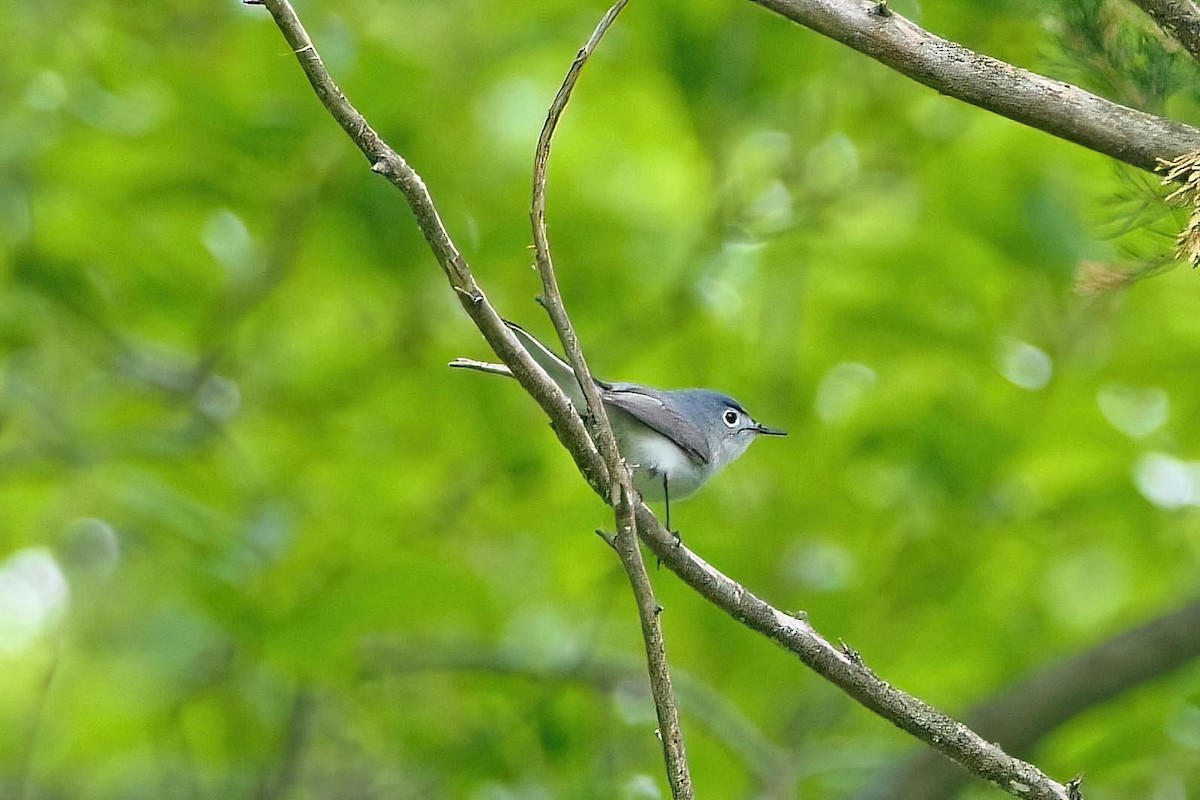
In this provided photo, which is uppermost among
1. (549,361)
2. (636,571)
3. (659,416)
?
(659,416)

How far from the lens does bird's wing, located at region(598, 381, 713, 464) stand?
356 cm

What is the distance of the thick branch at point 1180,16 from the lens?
6.06ft

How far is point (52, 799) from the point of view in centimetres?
557

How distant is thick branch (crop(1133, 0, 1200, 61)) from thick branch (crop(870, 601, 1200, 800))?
247cm

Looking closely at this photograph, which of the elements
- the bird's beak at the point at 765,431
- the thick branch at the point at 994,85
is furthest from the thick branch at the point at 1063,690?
the thick branch at the point at 994,85

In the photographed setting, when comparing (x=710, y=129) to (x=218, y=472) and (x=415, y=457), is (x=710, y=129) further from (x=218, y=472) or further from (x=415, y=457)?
(x=218, y=472)

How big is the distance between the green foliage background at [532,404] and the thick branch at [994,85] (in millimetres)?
2006

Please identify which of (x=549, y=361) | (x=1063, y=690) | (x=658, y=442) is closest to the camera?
(x=549, y=361)

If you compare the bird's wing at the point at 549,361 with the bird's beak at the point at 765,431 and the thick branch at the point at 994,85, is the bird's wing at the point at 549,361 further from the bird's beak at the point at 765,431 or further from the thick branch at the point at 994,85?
the bird's beak at the point at 765,431

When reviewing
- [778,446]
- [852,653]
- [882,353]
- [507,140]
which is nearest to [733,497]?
[778,446]

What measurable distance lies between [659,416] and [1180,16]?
77.0 inches

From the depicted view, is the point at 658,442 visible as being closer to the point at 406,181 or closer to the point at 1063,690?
the point at 1063,690

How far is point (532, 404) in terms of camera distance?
4859 mm

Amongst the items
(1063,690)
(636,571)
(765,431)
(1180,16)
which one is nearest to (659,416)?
(765,431)
